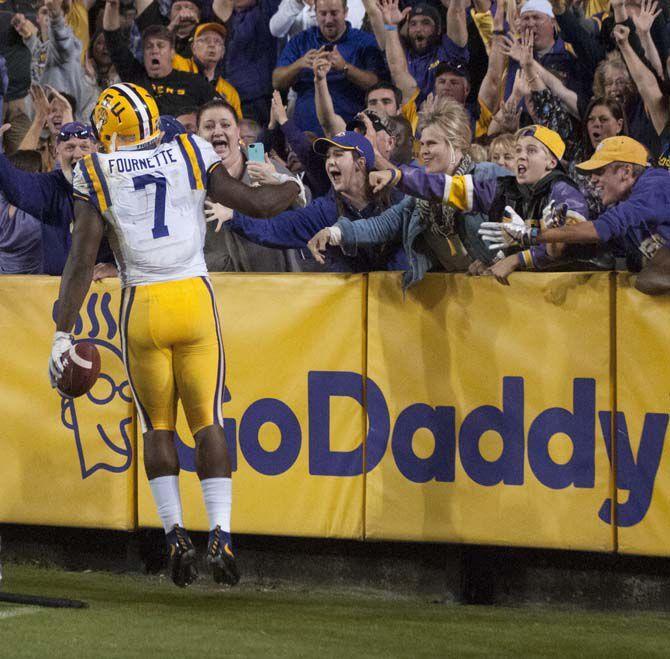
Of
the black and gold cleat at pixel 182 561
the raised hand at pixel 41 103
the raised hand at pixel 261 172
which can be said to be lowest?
the black and gold cleat at pixel 182 561

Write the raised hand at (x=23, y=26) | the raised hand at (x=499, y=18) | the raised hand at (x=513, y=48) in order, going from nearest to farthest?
the raised hand at (x=513, y=48), the raised hand at (x=499, y=18), the raised hand at (x=23, y=26)

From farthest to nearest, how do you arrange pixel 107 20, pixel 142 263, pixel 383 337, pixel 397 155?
1. pixel 107 20
2. pixel 397 155
3. pixel 383 337
4. pixel 142 263

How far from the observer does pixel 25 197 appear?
6.88m

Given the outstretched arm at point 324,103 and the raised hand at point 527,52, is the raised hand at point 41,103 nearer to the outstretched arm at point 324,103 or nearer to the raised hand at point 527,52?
the outstretched arm at point 324,103

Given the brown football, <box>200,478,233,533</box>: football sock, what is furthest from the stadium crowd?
<box>200,478,233,533</box>: football sock

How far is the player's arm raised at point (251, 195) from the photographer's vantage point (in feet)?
17.5

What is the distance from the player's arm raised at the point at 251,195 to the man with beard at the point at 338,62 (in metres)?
3.19

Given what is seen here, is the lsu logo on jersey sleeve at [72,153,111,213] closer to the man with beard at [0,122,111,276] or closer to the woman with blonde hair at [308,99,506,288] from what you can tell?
the woman with blonde hair at [308,99,506,288]

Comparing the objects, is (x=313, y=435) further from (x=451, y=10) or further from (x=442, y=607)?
(x=451, y=10)

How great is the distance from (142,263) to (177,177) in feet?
1.32

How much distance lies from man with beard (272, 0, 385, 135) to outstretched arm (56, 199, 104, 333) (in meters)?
3.43

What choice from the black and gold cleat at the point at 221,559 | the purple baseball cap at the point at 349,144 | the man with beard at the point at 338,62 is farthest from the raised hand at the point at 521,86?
the black and gold cleat at the point at 221,559

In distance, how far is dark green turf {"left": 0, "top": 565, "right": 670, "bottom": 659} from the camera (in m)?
4.55

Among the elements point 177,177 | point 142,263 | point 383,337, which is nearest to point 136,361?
point 142,263
